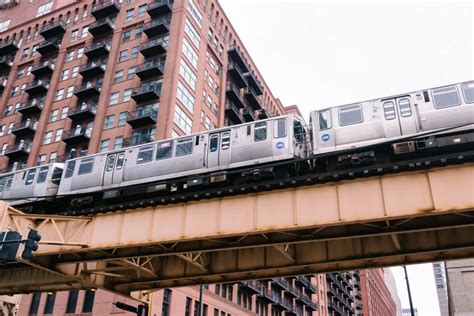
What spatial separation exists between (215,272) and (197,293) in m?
24.7

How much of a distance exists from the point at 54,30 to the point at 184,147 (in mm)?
50575

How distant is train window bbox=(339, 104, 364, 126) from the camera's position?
1892cm

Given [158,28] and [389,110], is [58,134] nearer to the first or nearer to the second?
[158,28]

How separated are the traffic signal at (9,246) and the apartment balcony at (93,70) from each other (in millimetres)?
43163

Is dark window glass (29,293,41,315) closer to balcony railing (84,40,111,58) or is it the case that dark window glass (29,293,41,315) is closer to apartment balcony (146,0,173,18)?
balcony railing (84,40,111,58)

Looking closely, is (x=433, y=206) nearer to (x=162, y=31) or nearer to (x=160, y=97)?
(x=160, y=97)

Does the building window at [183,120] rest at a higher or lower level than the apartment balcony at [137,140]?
higher

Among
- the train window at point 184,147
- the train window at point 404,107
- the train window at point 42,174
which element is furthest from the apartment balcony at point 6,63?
the train window at point 404,107

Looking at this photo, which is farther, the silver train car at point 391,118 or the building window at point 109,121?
the building window at point 109,121

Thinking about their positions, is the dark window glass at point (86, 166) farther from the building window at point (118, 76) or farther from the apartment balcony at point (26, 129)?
the apartment balcony at point (26, 129)

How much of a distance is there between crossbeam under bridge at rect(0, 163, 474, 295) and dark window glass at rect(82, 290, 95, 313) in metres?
17.0

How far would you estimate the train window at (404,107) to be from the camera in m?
18.1

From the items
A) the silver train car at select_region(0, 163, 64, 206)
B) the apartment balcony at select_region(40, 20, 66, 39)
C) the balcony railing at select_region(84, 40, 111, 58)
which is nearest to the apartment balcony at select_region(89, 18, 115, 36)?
the balcony railing at select_region(84, 40, 111, 58)

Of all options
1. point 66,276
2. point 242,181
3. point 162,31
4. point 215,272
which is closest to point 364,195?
point 242,181
